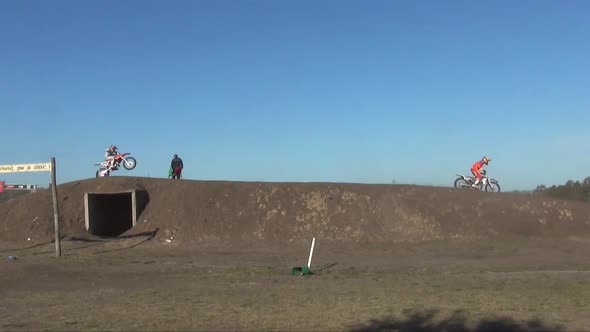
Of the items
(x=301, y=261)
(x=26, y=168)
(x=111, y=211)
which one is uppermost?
(x=26, y=168)

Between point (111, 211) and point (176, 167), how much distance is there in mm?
3819

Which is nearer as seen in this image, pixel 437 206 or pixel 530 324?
pixel 530 324

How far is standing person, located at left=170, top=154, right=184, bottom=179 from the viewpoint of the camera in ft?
99.2

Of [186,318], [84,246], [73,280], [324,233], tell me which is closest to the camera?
[186,318]

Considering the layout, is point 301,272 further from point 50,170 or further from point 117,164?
point 117,164

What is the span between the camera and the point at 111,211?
99.1 ft

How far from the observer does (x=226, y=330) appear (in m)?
8.43

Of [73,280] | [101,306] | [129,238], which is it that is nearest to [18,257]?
[129,238]

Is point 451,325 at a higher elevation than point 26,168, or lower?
lower

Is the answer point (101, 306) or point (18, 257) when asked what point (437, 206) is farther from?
point (101, 306)

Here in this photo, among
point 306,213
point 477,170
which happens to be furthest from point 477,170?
point 306,213

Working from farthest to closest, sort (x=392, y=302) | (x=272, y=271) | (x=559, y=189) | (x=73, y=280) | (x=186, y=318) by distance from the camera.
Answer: (x=559, y=189) → (x=272, y=271) → (x=73, y=280) → (x=392, y=302) → (x=186, y=318)

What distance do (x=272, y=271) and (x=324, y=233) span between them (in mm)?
8335

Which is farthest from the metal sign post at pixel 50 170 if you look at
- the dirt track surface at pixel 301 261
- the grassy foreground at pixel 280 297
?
the grassy foreground at pixel 280 297
